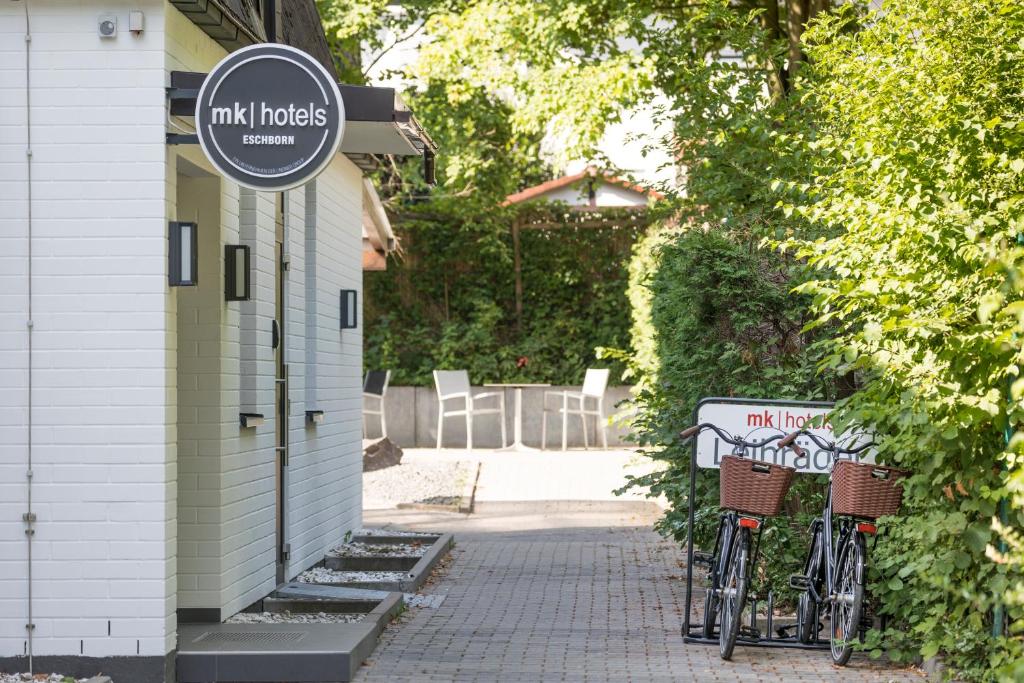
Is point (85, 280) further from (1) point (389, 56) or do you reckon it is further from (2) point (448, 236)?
(1) point (389, 56)

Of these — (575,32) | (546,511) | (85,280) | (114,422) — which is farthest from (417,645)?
(575,32)

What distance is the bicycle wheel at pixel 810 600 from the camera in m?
7.62

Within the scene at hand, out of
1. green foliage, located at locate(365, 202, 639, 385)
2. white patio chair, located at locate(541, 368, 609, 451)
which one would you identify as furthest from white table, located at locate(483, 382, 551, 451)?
green foliage, located at locate(365, 202, 639, 385)

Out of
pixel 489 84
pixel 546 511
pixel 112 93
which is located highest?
pixel 489 84

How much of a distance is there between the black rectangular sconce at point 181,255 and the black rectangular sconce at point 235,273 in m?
1.26

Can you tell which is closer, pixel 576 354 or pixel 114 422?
pixel 114 422

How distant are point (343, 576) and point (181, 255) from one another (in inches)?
169

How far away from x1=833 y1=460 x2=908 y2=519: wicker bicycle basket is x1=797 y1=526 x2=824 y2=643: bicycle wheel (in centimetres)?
61

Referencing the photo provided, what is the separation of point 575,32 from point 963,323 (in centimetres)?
1116

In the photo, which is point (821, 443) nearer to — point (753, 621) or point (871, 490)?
point (871, 490)

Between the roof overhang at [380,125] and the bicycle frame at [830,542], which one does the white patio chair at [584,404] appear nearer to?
the roof overhang at [380,125]

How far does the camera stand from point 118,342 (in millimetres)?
6809

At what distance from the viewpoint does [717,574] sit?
7773 mm

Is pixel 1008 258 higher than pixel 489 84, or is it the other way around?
pixel 489 84
